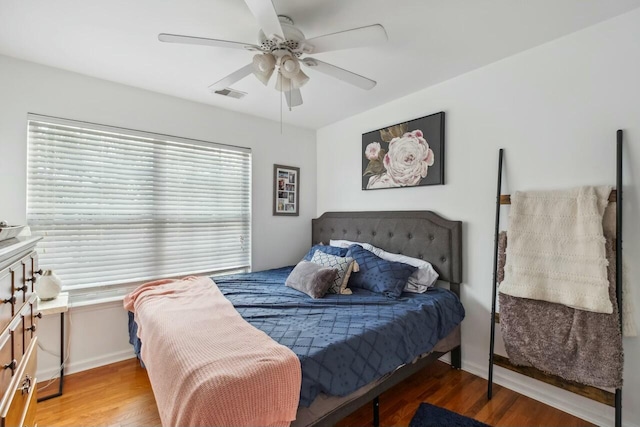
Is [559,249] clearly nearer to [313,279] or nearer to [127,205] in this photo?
[313,279]

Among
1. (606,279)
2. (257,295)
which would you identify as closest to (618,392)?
(606,279)

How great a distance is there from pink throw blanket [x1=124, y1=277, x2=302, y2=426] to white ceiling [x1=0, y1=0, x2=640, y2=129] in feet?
5.74

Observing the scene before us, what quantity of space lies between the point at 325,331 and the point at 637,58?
2.35 metres

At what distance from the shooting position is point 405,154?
2791 millimetres

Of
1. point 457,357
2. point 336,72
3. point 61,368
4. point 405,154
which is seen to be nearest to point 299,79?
point 336,72

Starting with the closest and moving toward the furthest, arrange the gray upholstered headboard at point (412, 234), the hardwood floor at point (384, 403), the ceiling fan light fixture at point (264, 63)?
1. the ceiling fan light fixture at point (264, 63)
2. the hardwood floor at point (384, 403)
3. the gray upholstered headboard at point (412, 234)

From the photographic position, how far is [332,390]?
4.47 feet

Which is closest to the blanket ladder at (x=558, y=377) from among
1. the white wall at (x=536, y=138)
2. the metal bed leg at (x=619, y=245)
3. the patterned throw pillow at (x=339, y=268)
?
the metal bed leg at (x=619, y=245)

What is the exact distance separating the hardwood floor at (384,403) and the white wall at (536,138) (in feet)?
0.55

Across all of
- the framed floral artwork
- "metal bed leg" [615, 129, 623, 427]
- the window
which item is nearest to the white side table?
the window

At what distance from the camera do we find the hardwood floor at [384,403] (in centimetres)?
178

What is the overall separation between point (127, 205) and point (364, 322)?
226 cm

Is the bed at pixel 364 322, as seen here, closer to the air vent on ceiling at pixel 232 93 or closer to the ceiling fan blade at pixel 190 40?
the ceiling fan blade at pixel 190 40

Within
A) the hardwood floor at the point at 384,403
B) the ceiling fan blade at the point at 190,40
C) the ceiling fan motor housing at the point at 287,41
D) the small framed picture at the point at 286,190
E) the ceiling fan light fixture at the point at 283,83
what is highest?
the ceiling fan motor housing at the point at 287,41
